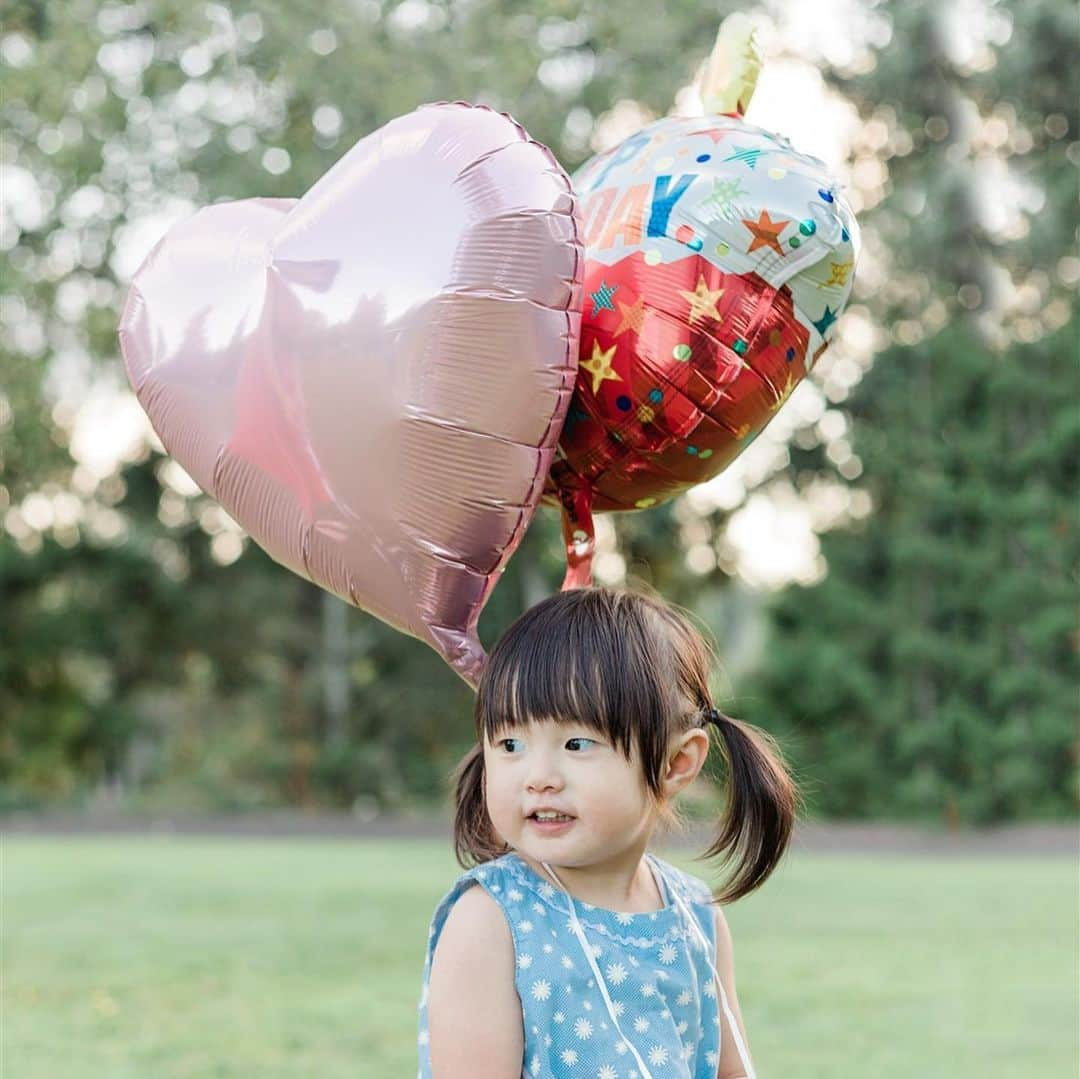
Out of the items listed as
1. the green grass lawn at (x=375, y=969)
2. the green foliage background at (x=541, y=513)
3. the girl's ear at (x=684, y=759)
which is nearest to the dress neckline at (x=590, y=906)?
the girl's ear at (x=684, y=759)

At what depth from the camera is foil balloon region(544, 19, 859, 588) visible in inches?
74.4

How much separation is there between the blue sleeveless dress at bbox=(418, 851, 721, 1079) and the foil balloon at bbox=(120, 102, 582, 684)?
292 millimetres

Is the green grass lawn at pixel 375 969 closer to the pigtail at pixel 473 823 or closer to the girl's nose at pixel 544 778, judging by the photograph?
the pigtail at pixel 473 823

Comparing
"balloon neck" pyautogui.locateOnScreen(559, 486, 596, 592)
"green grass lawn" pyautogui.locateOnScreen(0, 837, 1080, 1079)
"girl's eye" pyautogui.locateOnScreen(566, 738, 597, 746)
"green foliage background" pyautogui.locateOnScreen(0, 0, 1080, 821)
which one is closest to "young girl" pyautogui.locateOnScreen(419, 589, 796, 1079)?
"girl's eye" pyautogui.locateOnScreen(566, 738, 597, 746)

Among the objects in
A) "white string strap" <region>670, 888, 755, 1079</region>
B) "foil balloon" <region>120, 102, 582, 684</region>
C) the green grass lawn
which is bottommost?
the green grass lawn

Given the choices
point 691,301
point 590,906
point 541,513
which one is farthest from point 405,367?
point 541,513

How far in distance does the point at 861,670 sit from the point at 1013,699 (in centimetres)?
112

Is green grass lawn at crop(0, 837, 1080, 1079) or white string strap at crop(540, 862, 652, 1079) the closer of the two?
white string strap at crop(540, 862, 652, 1079)

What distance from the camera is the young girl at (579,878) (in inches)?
60.2

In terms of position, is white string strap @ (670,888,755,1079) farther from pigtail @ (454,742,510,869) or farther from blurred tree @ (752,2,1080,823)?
blurred tree @ (752,2,1080,823)

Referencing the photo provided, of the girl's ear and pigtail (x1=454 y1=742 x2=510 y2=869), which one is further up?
the girl's ear

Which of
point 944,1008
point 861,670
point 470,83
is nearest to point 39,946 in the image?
point 944,1008

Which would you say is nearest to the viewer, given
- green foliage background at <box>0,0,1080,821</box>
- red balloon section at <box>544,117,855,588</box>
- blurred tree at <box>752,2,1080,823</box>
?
red balloon section at <box>544,117,855,588</box>

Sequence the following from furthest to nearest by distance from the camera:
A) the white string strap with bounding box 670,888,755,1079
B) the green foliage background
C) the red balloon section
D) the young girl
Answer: the green foliage background < the red balloon section < the white string strap with bounding box 670,888,755,1079 < the young girl
